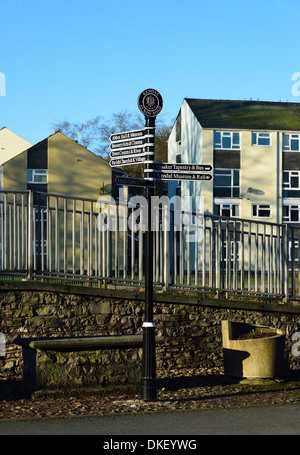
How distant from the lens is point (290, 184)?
57.5 meters

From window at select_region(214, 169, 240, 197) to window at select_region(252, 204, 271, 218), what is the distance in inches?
68.9

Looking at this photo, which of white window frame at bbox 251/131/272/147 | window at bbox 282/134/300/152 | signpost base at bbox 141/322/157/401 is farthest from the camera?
window at bbox 282/134/300/152

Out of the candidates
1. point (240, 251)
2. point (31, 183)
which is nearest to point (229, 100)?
point (31, 183)

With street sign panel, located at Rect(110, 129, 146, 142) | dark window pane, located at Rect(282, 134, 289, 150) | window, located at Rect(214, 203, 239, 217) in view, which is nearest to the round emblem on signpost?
street sign panel, located at Rect(110, 129, 146, 142)

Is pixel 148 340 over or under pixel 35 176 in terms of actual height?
under

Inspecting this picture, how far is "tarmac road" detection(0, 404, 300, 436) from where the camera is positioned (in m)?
7.20

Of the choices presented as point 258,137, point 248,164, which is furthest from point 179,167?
point 258,137

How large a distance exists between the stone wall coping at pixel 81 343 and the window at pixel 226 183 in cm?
4762

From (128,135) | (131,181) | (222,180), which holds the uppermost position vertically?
(222,180)

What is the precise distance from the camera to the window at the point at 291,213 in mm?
56669

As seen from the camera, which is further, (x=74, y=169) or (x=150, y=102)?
(x=74, y=169)

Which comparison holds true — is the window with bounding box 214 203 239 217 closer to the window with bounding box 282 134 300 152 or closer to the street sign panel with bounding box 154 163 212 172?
the window with bounding box 282 134 300 152

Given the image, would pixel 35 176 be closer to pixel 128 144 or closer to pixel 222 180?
pixel 222 180

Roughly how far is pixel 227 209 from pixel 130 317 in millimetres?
46524
